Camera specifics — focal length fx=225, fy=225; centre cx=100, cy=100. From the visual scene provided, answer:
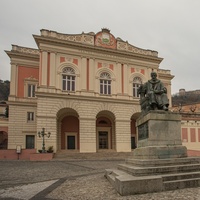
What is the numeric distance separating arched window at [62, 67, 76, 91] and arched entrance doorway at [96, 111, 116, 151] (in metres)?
5.53

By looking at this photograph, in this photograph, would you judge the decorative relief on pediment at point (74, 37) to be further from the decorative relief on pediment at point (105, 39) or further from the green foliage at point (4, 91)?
the green foliage at point (4, 91)

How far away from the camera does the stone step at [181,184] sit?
18.6 feet

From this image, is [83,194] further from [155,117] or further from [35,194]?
[155,117]

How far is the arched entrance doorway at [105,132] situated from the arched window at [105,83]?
3144 mm

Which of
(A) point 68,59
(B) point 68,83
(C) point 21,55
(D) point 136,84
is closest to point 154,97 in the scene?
(B) point 68,83

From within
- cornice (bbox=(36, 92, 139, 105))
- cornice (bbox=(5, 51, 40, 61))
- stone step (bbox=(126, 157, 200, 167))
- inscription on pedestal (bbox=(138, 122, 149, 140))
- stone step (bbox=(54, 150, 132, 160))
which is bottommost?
stone step (bbox=(54, 150, 132, 160))

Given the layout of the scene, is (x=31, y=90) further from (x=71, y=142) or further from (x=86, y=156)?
(x=86, y=156)

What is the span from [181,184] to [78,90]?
21.6 meters

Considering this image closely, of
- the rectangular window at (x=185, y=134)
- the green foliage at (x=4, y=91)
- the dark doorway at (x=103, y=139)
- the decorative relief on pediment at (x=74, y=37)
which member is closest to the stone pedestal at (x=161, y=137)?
the decorative relief on pediment at (x=74, y=37)

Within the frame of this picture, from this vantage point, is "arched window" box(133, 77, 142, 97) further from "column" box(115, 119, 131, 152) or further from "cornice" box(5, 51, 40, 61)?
"cornice" box(5, 51, 40, 61)

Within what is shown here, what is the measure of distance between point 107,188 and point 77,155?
1734 cm

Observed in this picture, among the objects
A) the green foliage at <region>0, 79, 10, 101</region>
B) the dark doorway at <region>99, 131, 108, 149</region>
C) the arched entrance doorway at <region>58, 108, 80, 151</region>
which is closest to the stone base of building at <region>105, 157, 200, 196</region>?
the arched entrance doorway at <region>58, 108, 80, 151</region>

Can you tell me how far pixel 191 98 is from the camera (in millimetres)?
79938

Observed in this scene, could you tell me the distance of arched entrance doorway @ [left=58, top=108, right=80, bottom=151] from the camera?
90.2ft
